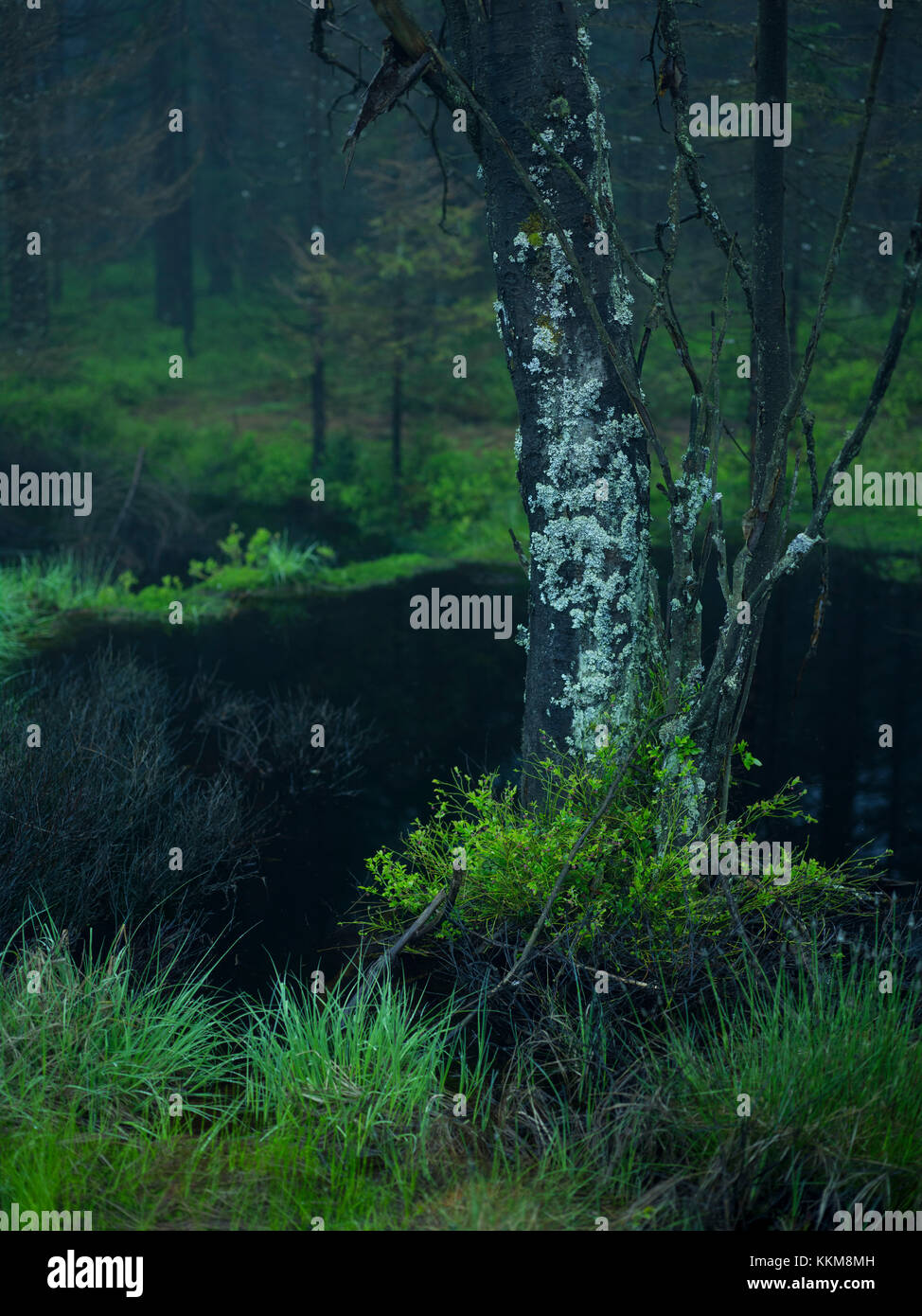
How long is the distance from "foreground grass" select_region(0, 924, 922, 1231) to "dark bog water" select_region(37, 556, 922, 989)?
1.00 meters

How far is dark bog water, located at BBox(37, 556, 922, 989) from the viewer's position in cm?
585

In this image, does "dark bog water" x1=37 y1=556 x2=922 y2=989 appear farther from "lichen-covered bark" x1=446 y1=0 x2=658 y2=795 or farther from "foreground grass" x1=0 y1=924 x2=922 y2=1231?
"lichen-covered bark" x1=446 y1=0 x2=658 y2=795

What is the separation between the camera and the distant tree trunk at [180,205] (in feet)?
70.6

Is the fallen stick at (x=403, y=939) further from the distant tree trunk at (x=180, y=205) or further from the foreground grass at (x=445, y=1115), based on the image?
the distant tree trunk at (x=180, y=205)

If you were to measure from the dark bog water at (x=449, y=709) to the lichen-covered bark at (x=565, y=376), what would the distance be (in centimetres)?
132

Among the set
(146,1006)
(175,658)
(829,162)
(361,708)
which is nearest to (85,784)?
(146,1006)

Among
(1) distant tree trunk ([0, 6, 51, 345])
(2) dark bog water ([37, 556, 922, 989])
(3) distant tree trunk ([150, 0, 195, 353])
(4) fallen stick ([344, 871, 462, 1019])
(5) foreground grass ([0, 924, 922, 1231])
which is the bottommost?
(5) foreground grass ([0, 924, 922, 1231])

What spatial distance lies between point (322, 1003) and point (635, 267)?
342 centimetres

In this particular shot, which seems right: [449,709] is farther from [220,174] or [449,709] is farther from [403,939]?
[220,174]

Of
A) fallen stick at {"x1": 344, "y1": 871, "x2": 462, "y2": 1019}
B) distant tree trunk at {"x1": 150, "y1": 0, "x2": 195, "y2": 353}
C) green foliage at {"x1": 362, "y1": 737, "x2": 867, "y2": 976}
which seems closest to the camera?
fallen stick at {"x1": 344, "y1": 871, "x2": 462, "y2": 1019}

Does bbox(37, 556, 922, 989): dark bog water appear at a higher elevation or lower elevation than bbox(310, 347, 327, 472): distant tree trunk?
lower

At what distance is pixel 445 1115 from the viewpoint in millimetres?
3729

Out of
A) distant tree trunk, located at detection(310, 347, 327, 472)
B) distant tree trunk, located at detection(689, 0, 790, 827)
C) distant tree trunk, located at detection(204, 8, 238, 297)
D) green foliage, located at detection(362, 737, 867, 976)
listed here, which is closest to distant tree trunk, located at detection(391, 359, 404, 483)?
distant tree trunk, located at detection(310, 347, 327, 472)

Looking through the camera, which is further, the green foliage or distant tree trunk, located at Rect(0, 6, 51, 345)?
distant tree trunk, located at Rect(0, 6, 51, 345)
